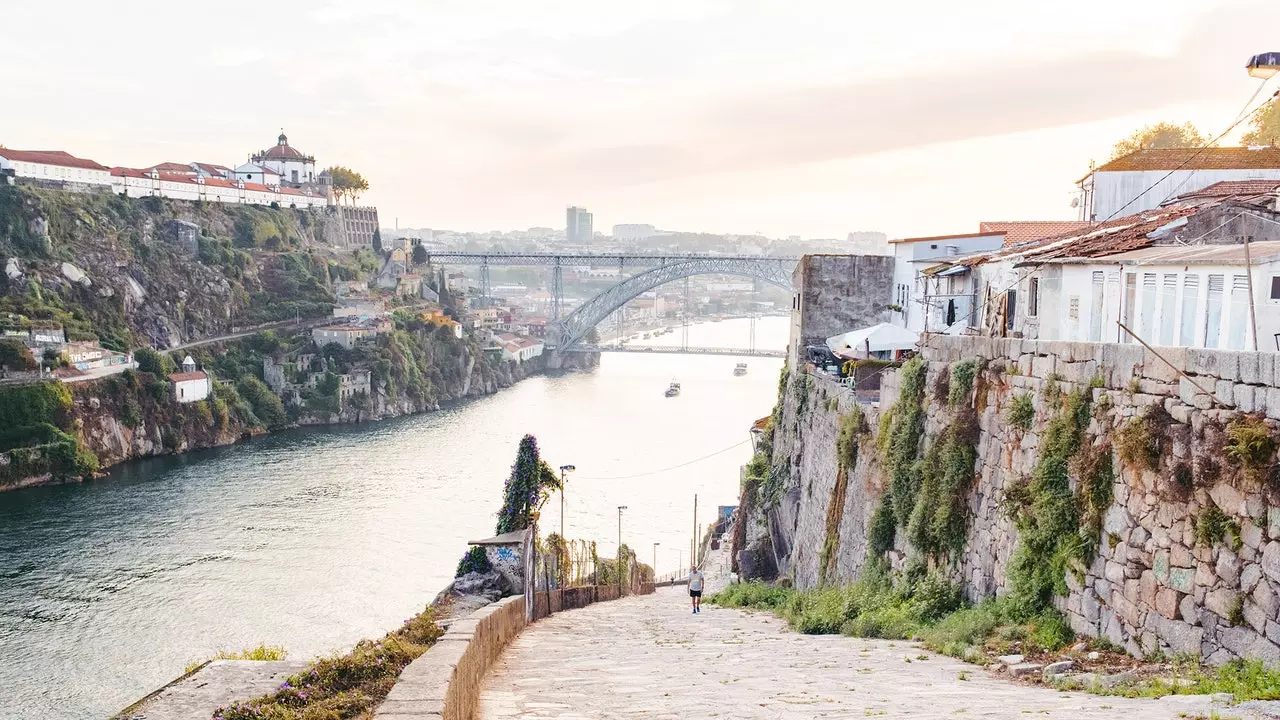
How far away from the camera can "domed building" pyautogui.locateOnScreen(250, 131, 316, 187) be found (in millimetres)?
71062

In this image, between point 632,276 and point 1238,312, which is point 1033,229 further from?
point 632,276

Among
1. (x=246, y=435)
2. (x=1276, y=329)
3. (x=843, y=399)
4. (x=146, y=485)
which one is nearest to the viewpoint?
(x=1276, y=329)

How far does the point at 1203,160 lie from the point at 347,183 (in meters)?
69.0

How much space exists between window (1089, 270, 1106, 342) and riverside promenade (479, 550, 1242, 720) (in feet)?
8.82

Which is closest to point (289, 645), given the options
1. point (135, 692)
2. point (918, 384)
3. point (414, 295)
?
point (135, 692)

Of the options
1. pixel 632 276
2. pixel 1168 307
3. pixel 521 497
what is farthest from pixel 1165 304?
pixel 632 276

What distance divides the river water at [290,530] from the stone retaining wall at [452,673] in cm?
1340

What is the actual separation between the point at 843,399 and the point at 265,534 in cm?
1962

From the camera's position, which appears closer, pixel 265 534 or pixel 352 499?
pixel 265 534

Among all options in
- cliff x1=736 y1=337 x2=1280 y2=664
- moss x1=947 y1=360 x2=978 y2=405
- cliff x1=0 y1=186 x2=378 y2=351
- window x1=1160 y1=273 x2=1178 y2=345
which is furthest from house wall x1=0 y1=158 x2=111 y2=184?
window x1=1160 y1=273 x2=1178 y2=345

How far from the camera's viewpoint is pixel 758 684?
434cm

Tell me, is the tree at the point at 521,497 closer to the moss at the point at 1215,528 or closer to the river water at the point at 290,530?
the moss at the point at 1215,528

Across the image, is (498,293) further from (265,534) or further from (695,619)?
(695,619)

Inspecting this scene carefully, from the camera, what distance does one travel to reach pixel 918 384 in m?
7.11
